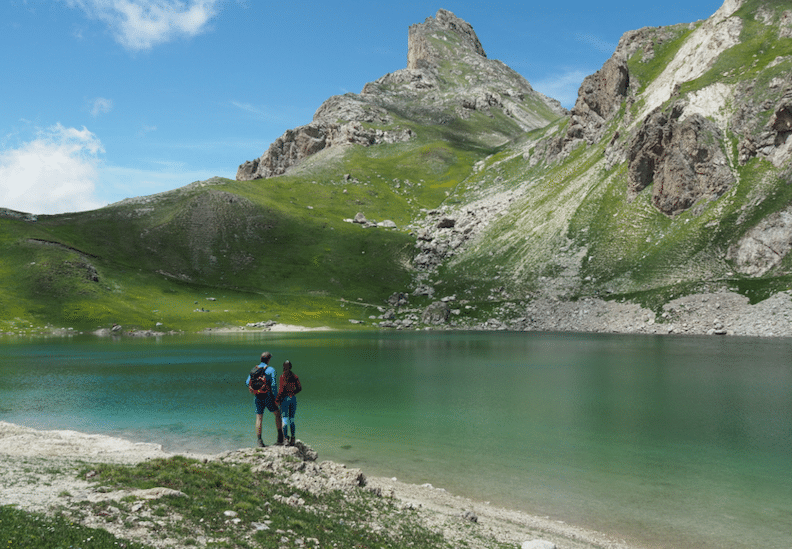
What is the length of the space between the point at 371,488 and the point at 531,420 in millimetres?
17997

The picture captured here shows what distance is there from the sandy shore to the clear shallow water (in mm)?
1218

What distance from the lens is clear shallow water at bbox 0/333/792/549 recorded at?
66.1 ft

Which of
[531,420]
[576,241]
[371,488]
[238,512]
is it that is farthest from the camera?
[576,241]

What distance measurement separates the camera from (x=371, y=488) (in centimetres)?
1895

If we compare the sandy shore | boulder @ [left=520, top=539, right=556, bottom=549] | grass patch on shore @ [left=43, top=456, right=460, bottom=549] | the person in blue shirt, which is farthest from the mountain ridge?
grass patch on shore @ [left=43, top=456, right=460, bottom=549]

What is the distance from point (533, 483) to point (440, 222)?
576ft

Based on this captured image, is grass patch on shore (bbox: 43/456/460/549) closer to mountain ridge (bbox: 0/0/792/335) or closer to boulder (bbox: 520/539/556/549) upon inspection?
boulder (bbox: 520/539/556/549)

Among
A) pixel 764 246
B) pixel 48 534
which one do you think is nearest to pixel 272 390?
pixel 48 534

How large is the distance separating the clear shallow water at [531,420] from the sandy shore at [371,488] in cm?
122

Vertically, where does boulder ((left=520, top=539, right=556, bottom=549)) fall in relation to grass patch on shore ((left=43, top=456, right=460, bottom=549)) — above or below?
below

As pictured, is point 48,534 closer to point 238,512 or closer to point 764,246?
point 238,512

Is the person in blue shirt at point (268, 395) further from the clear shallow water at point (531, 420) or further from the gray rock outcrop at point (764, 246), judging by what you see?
the gray rock outcrop at point (764, 246)

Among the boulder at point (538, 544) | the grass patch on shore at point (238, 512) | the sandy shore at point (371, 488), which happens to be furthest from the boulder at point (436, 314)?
the boulder at point (538, 544)

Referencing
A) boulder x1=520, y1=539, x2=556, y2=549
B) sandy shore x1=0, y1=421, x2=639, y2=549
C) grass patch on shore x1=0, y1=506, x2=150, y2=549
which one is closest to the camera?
grass patch on shore x1=0, y1=506, x2=150, y2=549
